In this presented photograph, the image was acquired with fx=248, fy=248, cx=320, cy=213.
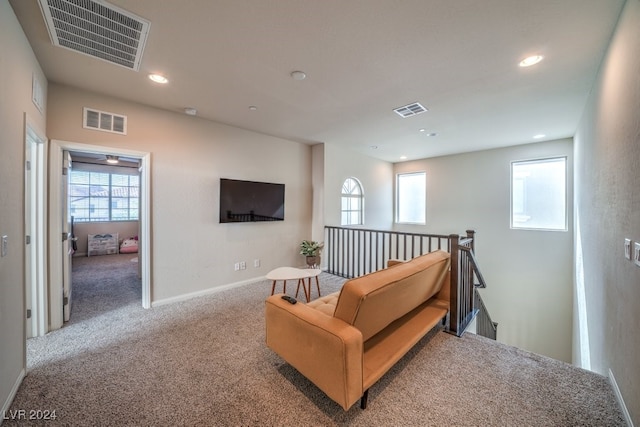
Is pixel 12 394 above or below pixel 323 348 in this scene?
below

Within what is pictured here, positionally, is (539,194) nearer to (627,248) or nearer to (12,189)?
(627,248)

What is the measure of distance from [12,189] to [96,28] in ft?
4.30

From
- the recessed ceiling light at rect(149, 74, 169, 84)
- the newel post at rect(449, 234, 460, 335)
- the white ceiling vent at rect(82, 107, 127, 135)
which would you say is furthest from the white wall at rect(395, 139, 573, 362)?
the white ceiling vent at rect(82, 107, 127, 135)

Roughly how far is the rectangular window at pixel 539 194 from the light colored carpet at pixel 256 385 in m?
3.78

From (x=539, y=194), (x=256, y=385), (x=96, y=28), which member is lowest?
(x=256, y=385)

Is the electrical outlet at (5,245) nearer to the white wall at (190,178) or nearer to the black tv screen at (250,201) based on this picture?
the white wall at (190,178)

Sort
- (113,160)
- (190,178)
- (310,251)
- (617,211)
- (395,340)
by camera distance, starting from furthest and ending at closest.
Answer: (113,160)
(310,251)
(190,178)
(395,340)
(617,211)

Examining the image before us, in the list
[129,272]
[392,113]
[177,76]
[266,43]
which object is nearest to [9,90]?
[177,76]

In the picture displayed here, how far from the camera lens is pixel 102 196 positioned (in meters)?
7.19

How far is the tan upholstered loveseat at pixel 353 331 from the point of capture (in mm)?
1461

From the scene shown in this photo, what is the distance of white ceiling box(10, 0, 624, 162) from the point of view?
1.67m

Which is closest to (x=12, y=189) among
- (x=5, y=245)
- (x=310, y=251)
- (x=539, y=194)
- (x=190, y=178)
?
(x=5, y=245)

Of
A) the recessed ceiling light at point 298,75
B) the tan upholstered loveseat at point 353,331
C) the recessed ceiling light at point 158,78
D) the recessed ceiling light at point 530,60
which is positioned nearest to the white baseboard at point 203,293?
the tan upholstered loveseat at point 353,331

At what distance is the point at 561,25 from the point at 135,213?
9589 mm
